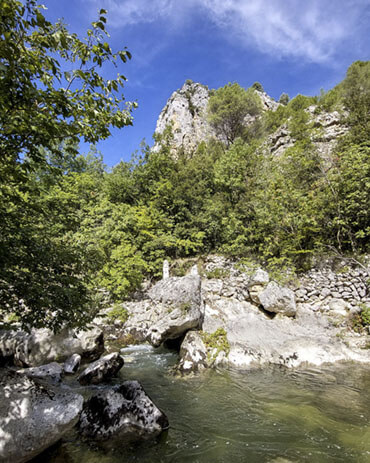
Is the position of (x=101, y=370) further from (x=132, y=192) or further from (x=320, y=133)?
(x=320, y=133)

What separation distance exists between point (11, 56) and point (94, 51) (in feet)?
3.32

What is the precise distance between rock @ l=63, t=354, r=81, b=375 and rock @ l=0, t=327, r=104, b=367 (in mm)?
399

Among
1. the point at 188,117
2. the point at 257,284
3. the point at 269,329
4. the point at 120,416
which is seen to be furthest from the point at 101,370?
the point at 188,117

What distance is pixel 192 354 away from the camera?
8.23 m

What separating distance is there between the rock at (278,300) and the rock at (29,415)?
860cm

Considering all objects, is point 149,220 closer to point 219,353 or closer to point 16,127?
point 219,353

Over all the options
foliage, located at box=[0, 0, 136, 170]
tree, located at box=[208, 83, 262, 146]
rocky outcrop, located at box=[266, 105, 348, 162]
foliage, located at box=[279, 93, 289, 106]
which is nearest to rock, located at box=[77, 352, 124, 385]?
foliage, located at box=[0, 0, 136, 170]

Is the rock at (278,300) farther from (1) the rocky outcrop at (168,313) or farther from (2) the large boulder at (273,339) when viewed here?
(1) the rocky outcrop at (168,313)

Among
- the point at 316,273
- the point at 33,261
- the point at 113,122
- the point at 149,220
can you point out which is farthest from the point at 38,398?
the point at 149,220

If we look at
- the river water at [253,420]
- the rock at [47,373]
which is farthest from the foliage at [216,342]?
the rock at [47,373]

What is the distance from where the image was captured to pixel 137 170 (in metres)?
22.2

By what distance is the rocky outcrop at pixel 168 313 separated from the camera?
30.1ft

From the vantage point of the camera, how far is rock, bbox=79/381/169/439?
177 inches

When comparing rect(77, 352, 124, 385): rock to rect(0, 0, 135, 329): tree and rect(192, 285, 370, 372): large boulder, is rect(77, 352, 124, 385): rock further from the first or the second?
rect(0, 0, 135, 329): tree
